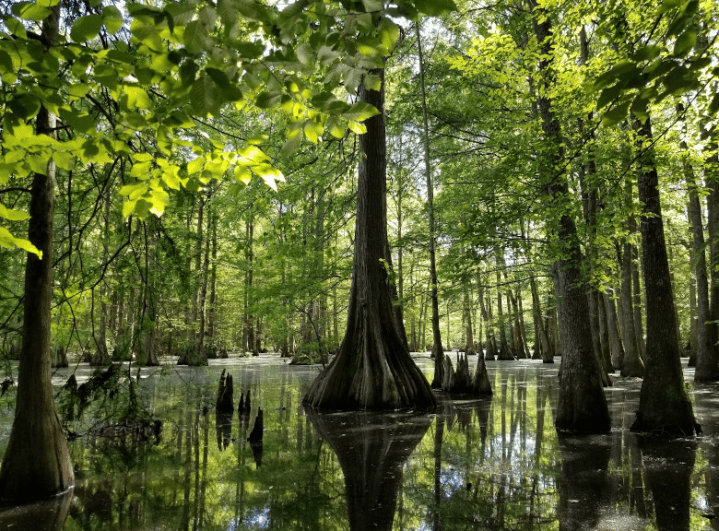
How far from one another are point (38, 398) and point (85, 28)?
153 inches

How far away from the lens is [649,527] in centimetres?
350

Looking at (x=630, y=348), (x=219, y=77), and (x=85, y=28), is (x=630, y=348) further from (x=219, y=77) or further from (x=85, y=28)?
(x=85, y=28)

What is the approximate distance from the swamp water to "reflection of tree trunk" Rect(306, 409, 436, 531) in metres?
0.02

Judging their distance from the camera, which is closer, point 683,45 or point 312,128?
point 683,45

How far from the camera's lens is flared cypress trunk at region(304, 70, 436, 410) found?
910 cm

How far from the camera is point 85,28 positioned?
1.52m

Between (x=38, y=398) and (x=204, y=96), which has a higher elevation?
(x=204, y=96)

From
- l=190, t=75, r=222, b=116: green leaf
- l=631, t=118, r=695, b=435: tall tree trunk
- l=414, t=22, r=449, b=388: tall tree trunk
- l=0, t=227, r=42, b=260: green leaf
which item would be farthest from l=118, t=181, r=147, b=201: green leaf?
l=414, t=22, r=449, b=388: tall tree trunk

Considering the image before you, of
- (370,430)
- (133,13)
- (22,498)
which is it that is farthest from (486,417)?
(133,13)

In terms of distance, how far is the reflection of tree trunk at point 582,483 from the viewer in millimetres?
3707

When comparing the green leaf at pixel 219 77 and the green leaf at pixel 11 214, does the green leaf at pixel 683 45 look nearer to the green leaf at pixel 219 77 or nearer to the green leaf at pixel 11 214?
the green leaf at pixel 219 77

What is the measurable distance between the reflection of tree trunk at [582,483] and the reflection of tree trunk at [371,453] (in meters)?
1.42

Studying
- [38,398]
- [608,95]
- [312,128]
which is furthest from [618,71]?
[38,398]

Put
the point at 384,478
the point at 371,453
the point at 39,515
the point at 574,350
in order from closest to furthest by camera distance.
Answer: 1. the point at 39,515
2. the point at 384,478
3. the point at 371,453
4. the point at 574,350
